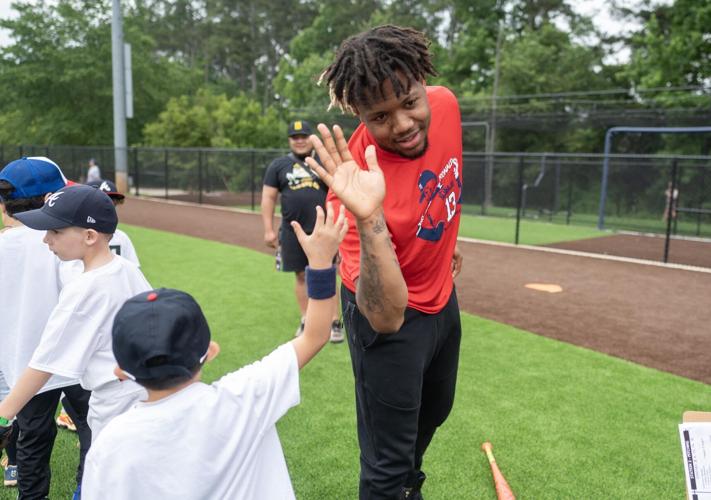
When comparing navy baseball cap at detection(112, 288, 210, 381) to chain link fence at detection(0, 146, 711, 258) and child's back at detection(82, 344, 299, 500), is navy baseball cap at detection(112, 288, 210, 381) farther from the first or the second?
chain link fence at detection(0, 146, 711, 258)

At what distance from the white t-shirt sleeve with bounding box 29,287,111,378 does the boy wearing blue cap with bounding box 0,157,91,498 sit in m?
0.70

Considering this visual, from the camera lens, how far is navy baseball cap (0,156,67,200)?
9.64 ft

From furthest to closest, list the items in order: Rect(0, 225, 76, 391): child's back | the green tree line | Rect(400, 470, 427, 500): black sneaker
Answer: the green tree line < Rect(0, 225, 76, 391): child's back < Rect(400, 470, 427, 500): black sneaker

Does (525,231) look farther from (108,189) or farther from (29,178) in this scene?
(29,178)

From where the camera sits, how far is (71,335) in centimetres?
224

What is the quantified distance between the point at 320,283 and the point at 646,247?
1382 cm

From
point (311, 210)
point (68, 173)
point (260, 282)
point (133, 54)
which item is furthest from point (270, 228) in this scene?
point (133, 54)

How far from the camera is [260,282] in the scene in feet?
28.4

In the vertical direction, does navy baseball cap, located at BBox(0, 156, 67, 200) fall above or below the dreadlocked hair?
below

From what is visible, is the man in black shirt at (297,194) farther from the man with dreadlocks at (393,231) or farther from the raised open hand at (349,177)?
the raised open hand at (349,177)

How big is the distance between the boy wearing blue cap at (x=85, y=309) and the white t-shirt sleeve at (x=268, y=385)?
0.81 meters

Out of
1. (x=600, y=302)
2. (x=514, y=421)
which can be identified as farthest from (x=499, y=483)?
(x=600, y=302)

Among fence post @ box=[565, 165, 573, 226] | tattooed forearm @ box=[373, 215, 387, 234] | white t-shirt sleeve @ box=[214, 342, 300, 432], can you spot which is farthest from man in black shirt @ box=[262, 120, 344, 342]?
fence post @ box=[565, 165, 573, 226]

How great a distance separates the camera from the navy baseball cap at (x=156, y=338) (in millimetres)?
1521
